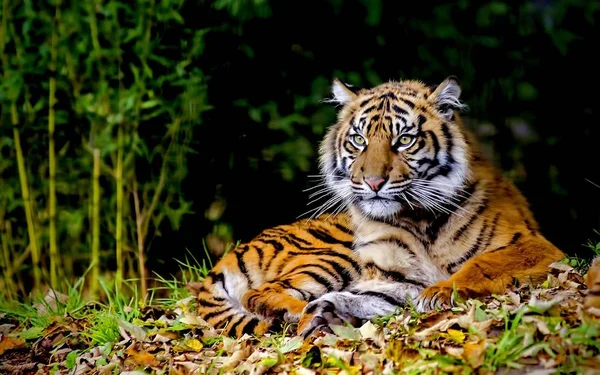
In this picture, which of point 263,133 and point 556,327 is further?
point 263,133

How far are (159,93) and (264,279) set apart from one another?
169cm

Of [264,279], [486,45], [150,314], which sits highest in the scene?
[486,45]

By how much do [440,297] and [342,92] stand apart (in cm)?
144

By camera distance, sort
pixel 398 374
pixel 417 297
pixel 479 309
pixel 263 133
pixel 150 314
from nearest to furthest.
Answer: pixel 398 374 → pixel 479 309 → pixel 417 297 → pixel 150 314 → pixel 263 133

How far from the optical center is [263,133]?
5.95m

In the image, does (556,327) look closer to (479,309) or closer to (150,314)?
(479,309)

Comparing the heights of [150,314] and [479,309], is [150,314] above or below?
below

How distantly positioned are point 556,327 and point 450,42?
2589 mm

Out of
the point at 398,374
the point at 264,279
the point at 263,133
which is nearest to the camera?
the point at 398,374

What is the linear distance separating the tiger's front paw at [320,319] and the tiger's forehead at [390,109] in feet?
3.25

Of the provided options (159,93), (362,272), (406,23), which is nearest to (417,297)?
(362,272)

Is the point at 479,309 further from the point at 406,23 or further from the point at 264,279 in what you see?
the point at 406,23

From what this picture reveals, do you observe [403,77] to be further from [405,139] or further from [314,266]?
[314,266]

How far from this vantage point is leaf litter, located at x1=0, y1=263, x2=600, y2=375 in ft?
11.1
